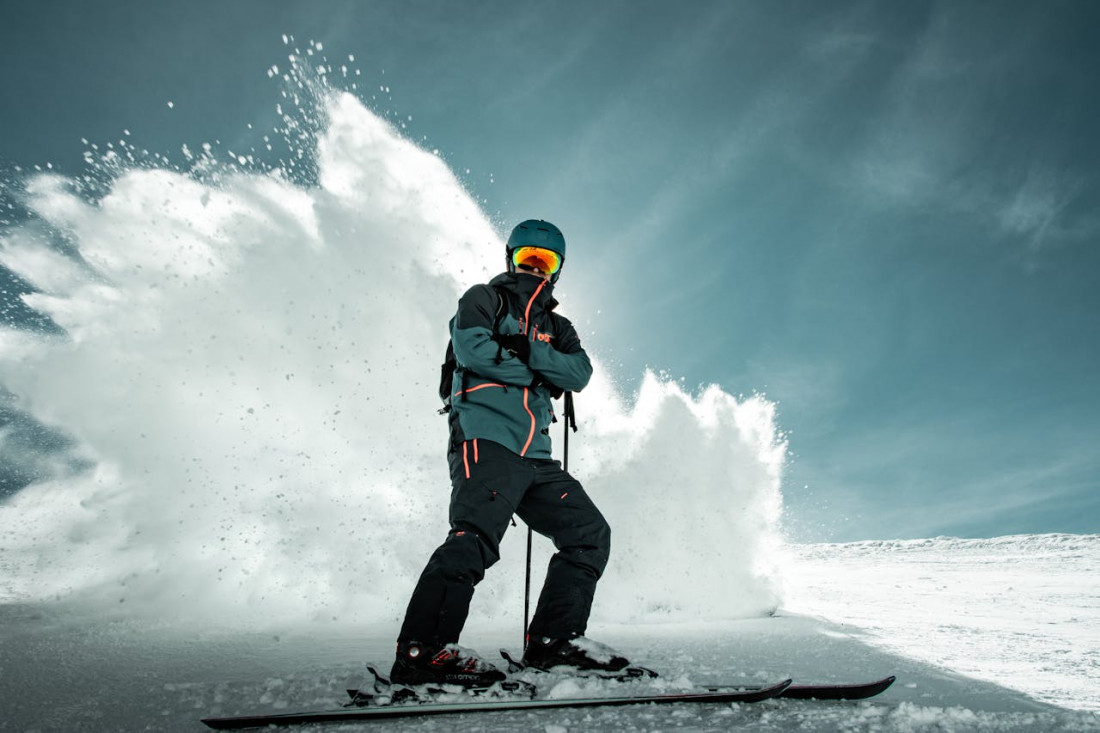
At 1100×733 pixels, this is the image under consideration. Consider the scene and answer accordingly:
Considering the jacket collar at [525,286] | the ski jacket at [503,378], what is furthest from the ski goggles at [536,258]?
the ski jacket at [503,378]

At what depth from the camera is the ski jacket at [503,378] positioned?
2.79 m

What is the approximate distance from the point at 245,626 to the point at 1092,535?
28377 mm

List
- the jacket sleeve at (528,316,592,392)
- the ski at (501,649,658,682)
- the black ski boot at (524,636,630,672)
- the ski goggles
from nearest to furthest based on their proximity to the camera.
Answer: the ski at (501,649,658,682), the black ski boot at (524,636,630,672), the jacket sleeve at (528,316,592,392), the ski goggles

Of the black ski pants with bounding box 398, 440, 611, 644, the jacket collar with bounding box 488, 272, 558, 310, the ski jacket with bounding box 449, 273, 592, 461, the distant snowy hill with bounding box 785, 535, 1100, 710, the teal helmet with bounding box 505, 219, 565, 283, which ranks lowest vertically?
the distant snowy hill with bounding box 785, 535, 1100, 710

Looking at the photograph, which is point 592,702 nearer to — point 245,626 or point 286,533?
point 245,626

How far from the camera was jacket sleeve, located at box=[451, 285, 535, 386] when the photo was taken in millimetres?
2797

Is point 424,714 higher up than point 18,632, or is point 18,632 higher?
point 18,632

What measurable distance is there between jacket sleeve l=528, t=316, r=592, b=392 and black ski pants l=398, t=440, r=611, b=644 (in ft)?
1.46

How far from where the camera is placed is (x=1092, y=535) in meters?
20.8

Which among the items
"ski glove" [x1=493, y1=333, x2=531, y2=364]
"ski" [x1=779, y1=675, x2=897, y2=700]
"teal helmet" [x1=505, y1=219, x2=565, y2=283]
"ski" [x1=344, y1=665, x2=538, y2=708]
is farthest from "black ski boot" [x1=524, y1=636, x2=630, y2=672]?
"teal helmet" [x1=505, y1=219, x2=565, y2=283]

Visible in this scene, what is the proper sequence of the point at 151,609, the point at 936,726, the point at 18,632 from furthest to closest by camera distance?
the point at 151,609, the point at 18,632, the point at 936,726

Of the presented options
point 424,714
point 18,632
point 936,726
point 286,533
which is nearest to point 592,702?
point 424,714

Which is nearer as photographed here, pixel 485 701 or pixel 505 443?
pixel 485 701

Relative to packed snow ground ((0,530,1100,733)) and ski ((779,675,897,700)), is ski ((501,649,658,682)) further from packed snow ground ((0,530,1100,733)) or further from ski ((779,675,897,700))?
ski ((779,675,897,700))
